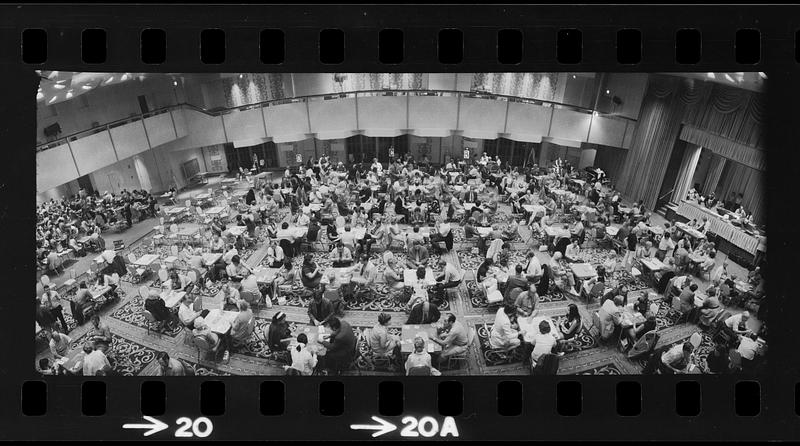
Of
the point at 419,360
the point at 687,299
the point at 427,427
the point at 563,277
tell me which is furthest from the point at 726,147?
the point at 427,427

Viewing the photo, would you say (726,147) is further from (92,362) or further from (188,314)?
(92,362)

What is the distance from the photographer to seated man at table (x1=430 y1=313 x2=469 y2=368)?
24.4 feet

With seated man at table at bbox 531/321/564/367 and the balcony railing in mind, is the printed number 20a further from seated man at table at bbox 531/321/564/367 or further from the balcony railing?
the balcony railing

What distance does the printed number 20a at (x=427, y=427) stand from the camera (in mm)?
5973

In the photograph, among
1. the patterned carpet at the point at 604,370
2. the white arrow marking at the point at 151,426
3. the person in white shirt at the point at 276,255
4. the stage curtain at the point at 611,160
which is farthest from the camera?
the stage curtain at the point at 611,160

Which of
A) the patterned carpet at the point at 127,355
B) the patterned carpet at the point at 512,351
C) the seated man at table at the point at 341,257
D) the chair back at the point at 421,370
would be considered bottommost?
the patterned carpet at the point at 127,355

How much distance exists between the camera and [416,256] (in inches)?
426

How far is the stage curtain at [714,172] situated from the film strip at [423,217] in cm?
7

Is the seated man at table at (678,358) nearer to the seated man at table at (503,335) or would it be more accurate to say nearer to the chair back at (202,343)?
the seated man at table at (503,335)

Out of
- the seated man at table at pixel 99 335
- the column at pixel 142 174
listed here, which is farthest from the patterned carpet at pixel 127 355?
the column at pixel 142 174

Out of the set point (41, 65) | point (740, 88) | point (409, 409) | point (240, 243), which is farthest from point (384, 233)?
point (740, 88)

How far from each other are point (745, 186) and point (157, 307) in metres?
17.4

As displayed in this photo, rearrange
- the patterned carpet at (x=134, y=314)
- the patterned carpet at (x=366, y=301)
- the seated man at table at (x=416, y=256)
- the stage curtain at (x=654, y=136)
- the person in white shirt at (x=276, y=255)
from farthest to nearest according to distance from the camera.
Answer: the stage curtain at (x=654, y=136)
the person in white shirt at (x=276, y=255)
the seated man at table at (x=416, y=256)
the patterned carpet at (x=366, y=301)
the patterned carpet at (x=134, y=314)

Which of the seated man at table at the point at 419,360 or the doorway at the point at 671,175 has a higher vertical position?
the doorway at the point at 671,175
